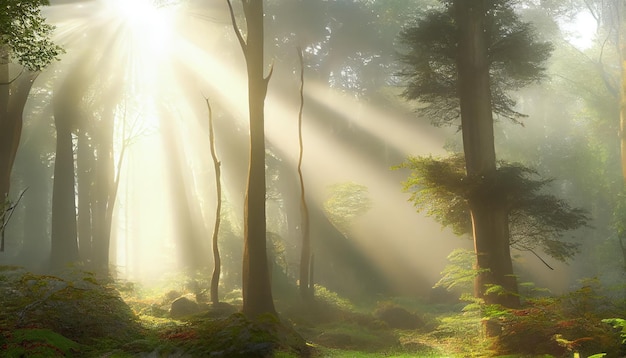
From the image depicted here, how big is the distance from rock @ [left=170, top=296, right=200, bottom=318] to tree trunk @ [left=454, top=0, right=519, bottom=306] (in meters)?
12.0

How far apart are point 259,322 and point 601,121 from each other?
35.7 m

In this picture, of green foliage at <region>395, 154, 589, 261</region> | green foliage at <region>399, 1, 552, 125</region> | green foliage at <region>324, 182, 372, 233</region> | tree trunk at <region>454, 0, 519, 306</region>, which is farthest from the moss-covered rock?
green foliage at <region>324, 182, 372, 233</region>

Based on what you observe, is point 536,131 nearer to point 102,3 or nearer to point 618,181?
point 618,181

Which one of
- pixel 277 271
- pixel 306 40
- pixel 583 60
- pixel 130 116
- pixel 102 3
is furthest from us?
pixel 583 60

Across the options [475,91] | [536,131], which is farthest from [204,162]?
[475,91]

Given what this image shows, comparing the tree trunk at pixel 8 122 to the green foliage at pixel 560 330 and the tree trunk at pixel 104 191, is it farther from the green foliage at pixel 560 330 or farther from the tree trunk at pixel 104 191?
the green foliage at pixel 560 330

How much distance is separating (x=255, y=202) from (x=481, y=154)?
7.06 m

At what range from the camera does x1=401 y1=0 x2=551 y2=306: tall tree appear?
36.3 feet

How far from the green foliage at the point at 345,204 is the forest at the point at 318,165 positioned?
164 mm

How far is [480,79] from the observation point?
39.8 ft

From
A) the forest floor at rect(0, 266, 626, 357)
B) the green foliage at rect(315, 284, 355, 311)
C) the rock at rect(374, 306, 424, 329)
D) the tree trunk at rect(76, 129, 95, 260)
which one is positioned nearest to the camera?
the forest floor at rect(0, 266, 626, 357)

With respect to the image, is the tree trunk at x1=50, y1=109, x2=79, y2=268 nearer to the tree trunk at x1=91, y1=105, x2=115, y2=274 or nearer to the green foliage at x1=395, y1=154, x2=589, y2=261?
the tree trunk at x1=91, y1=105, x2=115, y2=274

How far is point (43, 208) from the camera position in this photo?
47562 mm

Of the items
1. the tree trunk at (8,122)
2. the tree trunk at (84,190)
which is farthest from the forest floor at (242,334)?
the tree trunk at (84,190)
